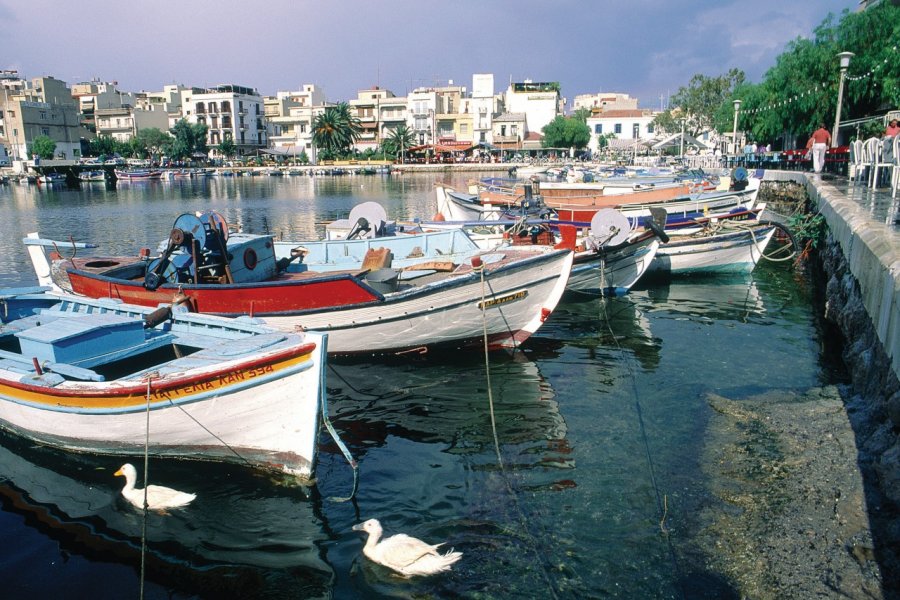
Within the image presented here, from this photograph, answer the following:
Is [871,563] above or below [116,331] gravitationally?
below

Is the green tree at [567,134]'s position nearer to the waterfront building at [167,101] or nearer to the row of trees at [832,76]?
the row of trees at [832,76]

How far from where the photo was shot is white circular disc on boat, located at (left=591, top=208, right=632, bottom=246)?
1427cm

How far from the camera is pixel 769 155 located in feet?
124

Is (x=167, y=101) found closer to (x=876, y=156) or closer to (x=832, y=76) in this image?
(x=832, y=76)

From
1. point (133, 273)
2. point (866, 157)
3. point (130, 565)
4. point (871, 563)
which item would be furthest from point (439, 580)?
point (866, 157)

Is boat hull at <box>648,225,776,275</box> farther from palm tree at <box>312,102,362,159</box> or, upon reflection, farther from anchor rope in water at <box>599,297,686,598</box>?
palm tree at <box>312,102,362,159</box>

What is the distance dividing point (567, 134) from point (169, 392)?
89739 millimetres

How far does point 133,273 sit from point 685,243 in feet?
45.9

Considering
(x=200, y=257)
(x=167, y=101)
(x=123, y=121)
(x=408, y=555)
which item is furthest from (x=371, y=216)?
(x=167, y=101)

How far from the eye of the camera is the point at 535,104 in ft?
349

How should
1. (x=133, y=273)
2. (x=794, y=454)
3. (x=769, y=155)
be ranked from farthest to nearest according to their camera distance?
(x=769, y=155) → (x=133, y=273) → (x=794, y=454)

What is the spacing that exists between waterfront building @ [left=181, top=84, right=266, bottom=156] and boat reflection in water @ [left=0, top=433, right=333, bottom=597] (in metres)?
105

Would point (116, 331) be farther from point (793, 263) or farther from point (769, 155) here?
point (769, 155)

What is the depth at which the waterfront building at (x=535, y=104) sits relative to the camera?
4158 inches
